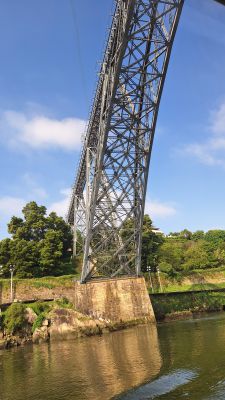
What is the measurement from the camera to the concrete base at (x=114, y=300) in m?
27.2

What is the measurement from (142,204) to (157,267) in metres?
18.0

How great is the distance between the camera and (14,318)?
86.2 ft

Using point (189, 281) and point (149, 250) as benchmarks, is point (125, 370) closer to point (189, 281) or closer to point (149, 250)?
point (149, 250)

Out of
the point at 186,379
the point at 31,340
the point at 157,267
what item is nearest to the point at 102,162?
the point at 31,340

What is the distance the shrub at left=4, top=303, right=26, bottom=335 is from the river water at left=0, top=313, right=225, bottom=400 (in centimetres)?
543

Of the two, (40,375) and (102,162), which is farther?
(102,162)

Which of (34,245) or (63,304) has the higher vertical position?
(34,245)

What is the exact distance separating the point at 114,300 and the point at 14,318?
6.73 m

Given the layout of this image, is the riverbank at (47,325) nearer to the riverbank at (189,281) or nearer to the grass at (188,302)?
the grass at (188,302)

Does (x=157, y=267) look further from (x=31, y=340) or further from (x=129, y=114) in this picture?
(x=129, y=114)

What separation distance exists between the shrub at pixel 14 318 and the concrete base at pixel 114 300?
3.73 metres

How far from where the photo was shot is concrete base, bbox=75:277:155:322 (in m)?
27.2

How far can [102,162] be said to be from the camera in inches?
1009

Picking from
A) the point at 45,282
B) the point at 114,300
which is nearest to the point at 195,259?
the point at 45,282
